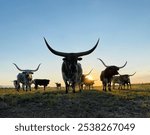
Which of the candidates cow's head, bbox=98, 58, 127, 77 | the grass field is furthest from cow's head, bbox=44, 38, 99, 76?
cow's head, bbox=98, 58, 127, 77

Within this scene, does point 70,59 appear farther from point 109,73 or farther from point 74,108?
point 74,108

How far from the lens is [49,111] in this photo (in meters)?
14.2

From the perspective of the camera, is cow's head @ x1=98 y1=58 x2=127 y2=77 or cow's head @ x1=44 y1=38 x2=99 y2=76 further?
cow's head @ x1=98 y1=58 x2=127 y2=77

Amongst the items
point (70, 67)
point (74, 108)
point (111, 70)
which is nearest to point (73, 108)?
point (74, 108)

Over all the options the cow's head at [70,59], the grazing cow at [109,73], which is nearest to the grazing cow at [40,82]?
the grazing cow at [109,73]

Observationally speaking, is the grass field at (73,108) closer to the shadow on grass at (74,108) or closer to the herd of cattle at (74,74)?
the shadow on grass at (74,108)

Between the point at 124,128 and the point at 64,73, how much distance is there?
11.1 m

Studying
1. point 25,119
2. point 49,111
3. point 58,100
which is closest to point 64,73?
point 58,100

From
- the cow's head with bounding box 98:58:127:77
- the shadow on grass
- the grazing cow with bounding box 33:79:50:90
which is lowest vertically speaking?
the shadow on grass

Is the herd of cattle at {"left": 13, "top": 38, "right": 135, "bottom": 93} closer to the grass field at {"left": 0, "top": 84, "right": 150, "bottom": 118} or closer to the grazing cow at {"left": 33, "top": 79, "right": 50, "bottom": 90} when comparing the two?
the grass field at {"left": 0, "top": 84, "right": 150, "bottom": 118}

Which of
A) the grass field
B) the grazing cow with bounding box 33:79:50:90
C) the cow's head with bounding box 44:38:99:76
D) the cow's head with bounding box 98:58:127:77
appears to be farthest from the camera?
the grazing cow with bounding box 33:79:50:90

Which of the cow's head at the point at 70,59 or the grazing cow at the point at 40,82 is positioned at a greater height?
the cow's head at the point at 70,59

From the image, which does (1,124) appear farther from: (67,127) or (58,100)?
(58,100)

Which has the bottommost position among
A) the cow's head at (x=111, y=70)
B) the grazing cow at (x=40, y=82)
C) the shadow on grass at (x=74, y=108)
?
the shadow on grass at (x=74, y=108)
